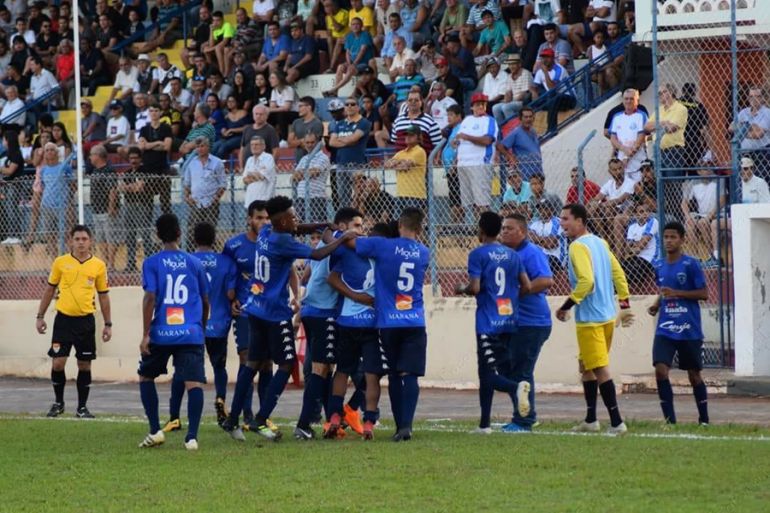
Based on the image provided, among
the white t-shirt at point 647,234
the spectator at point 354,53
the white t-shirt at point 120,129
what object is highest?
the spectator at point 354,53

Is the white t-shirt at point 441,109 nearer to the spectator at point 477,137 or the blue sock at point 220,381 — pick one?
the spectator at point 477,137

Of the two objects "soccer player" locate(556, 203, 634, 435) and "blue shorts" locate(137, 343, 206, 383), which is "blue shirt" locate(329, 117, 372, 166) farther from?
"blue shorts" locate(137, 343, 206, 383)

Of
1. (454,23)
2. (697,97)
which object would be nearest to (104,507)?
(697,97)

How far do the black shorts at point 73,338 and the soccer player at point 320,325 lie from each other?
382cm

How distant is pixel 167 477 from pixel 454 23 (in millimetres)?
15050

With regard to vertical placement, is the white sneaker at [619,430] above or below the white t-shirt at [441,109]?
below

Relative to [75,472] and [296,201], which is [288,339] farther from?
[296,201]

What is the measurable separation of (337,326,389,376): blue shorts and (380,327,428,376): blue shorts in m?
0.07

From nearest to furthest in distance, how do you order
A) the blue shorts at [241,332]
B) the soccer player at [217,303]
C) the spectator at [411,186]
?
1. the soccer player at [217,303]
2. the blue shorts at [241,332]
3. the spectator at [411,186]

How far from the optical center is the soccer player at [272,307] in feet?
43.6

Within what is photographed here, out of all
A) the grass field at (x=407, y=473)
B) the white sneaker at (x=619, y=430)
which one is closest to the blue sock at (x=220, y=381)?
the grass field at (x=407, y=473)

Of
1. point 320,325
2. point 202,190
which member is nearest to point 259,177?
point 202,190

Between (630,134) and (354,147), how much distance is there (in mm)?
4058

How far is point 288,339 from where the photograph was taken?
13.5m
